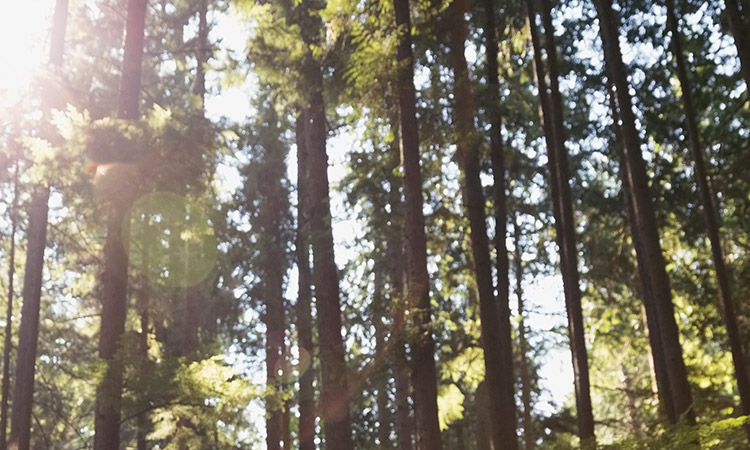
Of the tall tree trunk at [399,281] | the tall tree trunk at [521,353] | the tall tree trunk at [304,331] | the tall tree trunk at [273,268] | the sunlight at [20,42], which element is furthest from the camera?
the tall tree trunk at [273,268]

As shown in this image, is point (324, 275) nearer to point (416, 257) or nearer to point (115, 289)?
point (416, 257)

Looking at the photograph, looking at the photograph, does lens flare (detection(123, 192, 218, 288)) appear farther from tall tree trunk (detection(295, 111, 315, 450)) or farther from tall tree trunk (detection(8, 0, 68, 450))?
tall tree trunk (detection(295, 111, 315, 450))

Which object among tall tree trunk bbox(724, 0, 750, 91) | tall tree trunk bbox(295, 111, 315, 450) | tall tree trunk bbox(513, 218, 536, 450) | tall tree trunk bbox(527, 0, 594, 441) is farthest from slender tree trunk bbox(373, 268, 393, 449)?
tall tree trunk bbox(724, 0, 750, 91)

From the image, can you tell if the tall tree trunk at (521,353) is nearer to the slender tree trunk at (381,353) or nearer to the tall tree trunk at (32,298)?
the slender tree trunk at (381,353)

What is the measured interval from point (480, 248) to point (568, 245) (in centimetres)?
163

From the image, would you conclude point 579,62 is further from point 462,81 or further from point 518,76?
point 462,81

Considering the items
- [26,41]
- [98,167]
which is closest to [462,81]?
[98,167]

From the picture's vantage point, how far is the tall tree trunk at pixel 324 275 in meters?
11.2

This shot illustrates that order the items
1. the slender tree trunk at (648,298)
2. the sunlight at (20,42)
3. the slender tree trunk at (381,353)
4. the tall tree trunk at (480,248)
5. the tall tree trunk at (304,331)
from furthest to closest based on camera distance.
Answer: the tall tree trunk at (304,331) < the slender tree trunk at (648,298) < the sunlight at (20,42) < the tall tree trunk at (480,248) < the slender tree trunk at (381,353)

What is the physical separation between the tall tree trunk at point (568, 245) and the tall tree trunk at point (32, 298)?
9270 millimetres

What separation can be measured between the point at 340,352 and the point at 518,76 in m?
9.73

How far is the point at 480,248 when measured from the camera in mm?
11508

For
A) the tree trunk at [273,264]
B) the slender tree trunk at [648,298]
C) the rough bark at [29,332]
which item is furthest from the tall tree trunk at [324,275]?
the slender tree trunk at [648,298]

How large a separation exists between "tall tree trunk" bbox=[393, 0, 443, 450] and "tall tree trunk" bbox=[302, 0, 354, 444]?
1.54 m
